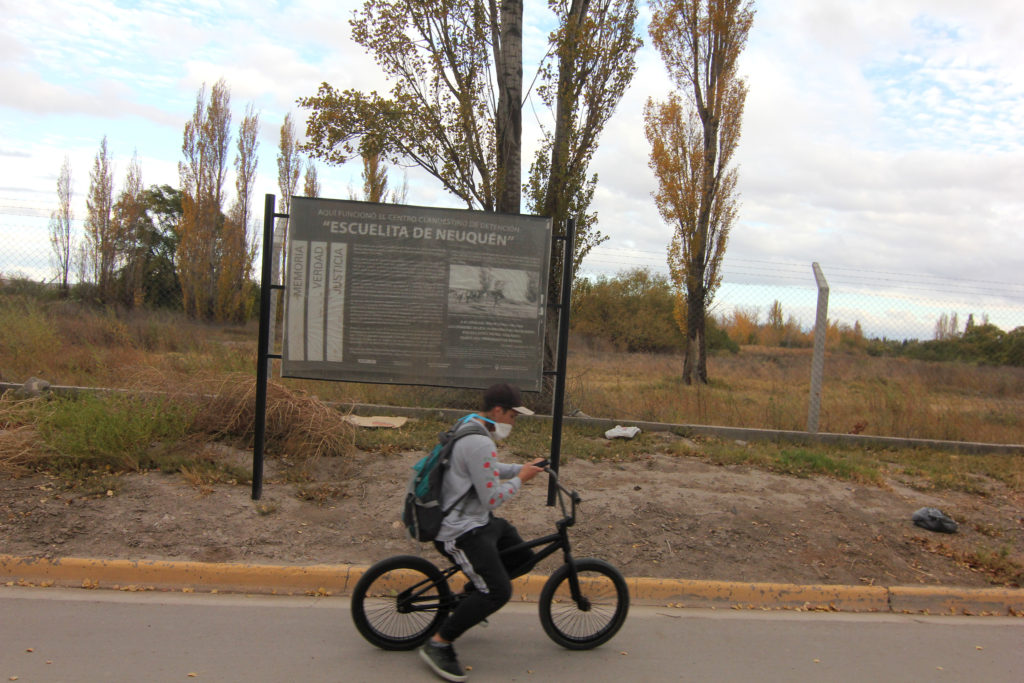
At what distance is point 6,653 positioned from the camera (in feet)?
11.8

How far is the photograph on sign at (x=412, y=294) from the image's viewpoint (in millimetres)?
5965

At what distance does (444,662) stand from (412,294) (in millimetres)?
3332

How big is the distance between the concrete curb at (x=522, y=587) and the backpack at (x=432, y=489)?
5.17ft

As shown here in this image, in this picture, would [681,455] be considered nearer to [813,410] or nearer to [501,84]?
[813,410]

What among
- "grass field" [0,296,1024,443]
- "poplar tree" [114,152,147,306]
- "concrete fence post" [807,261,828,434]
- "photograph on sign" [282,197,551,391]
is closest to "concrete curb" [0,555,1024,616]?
"photograph on sign" [282,197,551,391]

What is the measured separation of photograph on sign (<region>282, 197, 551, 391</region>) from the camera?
5.96m

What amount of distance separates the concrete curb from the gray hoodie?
1.56m

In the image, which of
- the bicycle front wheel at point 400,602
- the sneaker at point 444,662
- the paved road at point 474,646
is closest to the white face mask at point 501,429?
the bicycle front wheel at point 400,602

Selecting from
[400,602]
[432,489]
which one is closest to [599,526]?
[400,602]

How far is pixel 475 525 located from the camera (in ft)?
11.3

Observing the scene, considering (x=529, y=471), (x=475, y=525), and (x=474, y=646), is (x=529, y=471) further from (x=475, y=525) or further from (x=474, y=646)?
(x=474, y=646)

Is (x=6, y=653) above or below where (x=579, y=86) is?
below

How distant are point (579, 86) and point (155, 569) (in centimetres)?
801

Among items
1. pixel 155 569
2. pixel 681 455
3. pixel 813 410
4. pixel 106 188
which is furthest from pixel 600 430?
pixel 106 188
